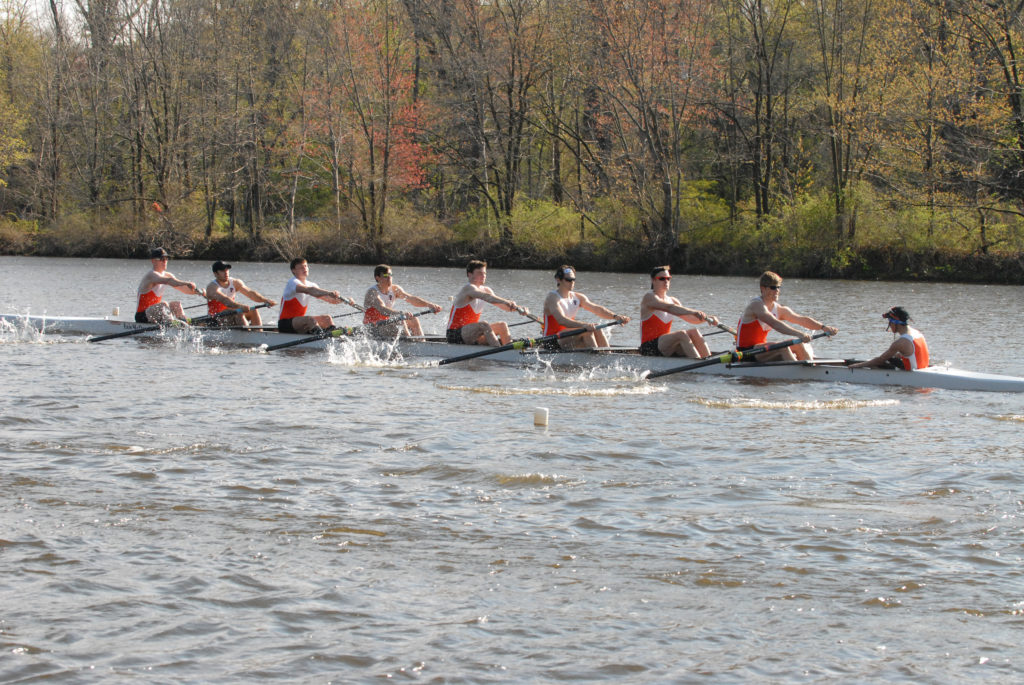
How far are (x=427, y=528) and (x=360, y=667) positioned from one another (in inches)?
84.7

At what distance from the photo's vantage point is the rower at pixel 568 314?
1441cm

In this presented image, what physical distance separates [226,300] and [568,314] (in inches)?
235

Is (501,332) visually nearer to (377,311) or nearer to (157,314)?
(377,311)

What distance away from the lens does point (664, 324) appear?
14289 mm

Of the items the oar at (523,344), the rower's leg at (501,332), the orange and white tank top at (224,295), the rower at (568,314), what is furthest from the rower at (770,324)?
the orange and white tank top at (224,295)

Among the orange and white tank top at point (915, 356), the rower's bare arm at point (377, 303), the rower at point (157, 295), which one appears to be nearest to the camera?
the orange and white tank top at point (915, 356)

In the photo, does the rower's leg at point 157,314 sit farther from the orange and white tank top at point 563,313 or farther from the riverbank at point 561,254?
the riverbank at point 561,254

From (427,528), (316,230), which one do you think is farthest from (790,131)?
(427,528)

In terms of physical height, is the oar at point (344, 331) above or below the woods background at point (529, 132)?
below

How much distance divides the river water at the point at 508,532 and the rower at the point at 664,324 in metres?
0.49

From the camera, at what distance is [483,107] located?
134ft

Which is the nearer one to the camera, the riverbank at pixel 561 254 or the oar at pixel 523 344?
the oar at pixel 523 344

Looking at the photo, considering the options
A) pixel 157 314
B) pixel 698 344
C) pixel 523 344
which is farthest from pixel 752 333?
pixel 157 314

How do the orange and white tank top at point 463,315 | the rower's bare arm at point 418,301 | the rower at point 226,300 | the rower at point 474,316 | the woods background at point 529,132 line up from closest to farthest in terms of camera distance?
the rower at point 474,316 < the orange and white tank top at point 463,315 < the rower's bare arm at point 418,301 < the rower at point 226,300 < the woods background at point 529,132
